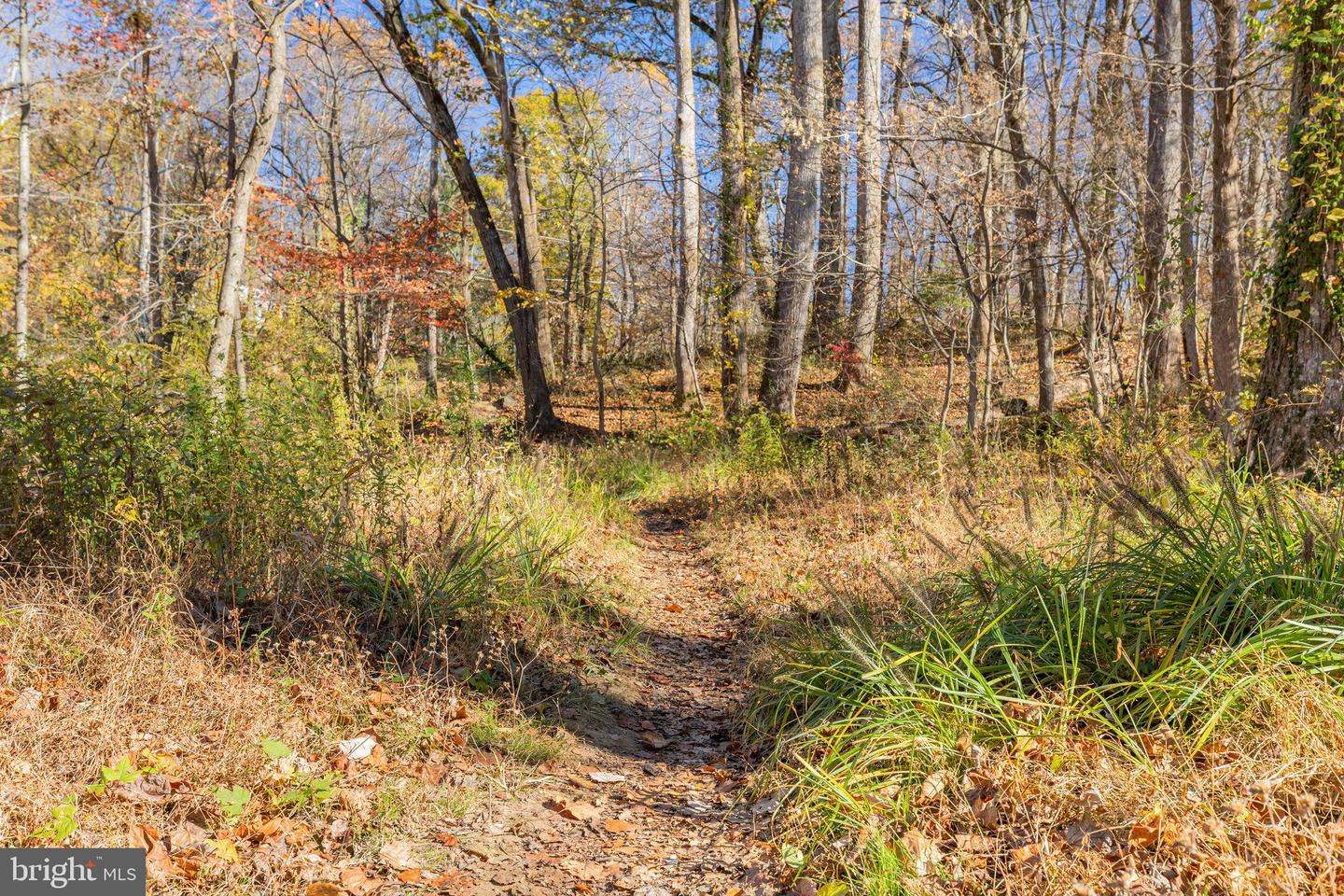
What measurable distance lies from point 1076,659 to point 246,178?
8.12 metres

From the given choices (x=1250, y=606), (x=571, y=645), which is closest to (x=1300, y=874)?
(x=1250, y=606)

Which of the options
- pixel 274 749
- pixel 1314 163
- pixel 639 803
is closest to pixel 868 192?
pixel 1314 163

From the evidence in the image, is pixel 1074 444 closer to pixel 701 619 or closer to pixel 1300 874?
pixel 701 619

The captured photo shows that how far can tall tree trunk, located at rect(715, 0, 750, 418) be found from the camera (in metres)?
12.5

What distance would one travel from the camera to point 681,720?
471 centimetres

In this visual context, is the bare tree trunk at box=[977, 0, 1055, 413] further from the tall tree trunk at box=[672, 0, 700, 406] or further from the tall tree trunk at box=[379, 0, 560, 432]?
the tall tree trunk at box=[379, 0, 560, 432]

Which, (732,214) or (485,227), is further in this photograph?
(732,214)

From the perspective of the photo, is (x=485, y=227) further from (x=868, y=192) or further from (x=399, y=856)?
(x=399, y=856)

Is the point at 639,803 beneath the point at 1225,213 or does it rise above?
beneath

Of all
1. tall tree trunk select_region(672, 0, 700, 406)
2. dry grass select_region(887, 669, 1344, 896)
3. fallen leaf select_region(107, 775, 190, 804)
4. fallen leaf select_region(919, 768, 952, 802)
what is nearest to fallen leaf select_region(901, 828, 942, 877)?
dry grass select_region(887, 669, 1344, 896)

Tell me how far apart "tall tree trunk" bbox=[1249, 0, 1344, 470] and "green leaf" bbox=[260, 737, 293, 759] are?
6147 mm

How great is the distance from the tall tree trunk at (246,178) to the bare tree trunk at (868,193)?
229 inches

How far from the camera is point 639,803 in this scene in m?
3.65

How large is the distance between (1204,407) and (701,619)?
20.9 ft
